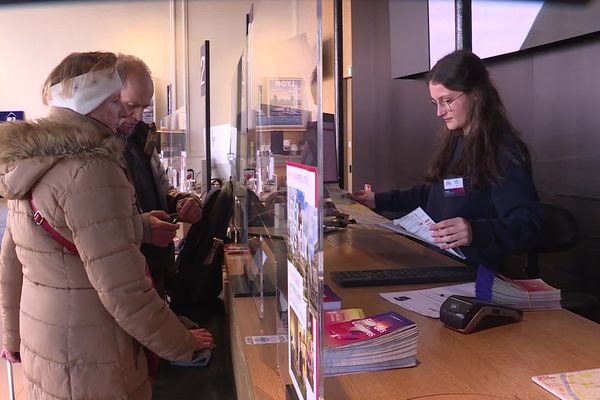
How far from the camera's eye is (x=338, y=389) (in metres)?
0.96

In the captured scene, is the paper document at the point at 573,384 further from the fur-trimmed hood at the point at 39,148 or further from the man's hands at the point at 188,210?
the man's hands at the point at 188,210

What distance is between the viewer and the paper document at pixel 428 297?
54.5 inches

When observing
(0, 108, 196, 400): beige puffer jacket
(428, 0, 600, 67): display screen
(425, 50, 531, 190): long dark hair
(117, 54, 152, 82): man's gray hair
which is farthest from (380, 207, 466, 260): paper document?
(428, 0, 600, 67): display screen

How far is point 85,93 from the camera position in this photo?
4.44 feet

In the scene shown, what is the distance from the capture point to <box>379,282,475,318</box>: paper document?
54.5 inches

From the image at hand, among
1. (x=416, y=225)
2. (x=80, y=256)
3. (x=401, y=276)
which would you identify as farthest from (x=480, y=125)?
(x=80, y=256)

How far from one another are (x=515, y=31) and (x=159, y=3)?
17.8 ft

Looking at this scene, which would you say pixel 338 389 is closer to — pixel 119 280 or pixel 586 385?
pixel 586 385

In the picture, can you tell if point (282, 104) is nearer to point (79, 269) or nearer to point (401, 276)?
point (79, 269)

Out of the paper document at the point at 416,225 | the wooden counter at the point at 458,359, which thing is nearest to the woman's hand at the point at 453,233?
the paper document at the point at 416,225

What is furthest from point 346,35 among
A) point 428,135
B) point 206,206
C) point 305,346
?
point 305,346

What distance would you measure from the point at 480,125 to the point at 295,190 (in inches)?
46.0

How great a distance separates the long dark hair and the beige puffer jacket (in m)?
1.02

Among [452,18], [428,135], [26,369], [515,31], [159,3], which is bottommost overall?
[26,369]
